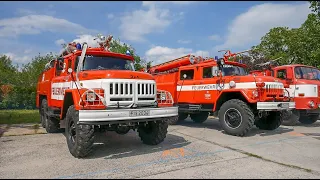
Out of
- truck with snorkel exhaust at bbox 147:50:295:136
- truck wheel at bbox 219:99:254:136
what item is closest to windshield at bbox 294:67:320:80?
truck with snorkel exhaust at bbox 147:50:295:136

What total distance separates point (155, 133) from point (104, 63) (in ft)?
7.17

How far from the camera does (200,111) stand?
10023 millimetres

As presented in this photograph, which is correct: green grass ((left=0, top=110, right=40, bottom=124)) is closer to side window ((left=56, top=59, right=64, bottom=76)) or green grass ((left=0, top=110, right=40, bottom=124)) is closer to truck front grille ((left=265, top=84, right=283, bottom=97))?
side window ((left=56, top=59, right=64, bottom=76))

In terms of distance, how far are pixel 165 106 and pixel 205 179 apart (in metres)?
2.54

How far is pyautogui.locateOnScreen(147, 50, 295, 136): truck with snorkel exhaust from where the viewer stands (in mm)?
7980

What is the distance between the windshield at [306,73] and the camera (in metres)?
10.7

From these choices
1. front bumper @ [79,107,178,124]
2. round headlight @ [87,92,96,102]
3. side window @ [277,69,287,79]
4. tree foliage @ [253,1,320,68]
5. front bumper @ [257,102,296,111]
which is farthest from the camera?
tree foliage @ [253,1,320,68]

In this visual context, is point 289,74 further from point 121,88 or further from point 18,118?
point 18,118

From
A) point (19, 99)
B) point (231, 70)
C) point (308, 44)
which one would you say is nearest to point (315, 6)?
point (308, 44)

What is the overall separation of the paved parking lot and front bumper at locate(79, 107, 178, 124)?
821mm

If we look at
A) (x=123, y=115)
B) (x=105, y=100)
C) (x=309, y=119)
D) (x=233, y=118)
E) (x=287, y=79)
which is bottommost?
(x=309, y=119)

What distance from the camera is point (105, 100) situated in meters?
5.56

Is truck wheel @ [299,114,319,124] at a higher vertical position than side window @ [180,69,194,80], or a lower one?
lower

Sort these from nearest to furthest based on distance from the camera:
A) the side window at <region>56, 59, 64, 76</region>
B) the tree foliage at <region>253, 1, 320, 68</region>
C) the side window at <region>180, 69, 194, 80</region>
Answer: the side window at <region>56, 59, 64, 76</region>, the side window at <region>180, 69, 194, 80</region>, the tree foliage at <region>253, 1, 320, 68</region>
